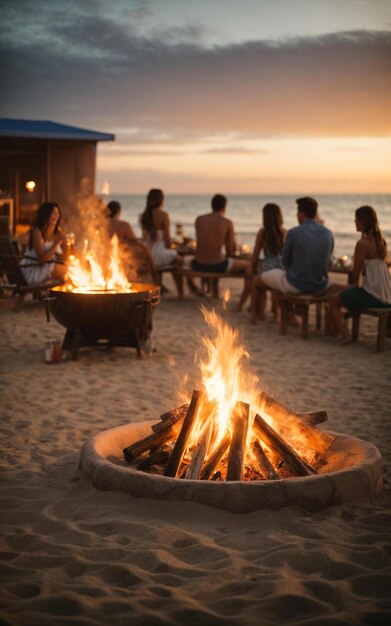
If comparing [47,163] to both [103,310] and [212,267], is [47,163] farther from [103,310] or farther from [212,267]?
[103,310]

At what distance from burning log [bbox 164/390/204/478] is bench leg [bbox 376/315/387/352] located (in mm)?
4385

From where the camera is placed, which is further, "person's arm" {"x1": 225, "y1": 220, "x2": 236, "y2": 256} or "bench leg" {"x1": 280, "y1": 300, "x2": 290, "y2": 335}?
"person's arm" {"x1": 225, "y1": 220, "x2": 236, "y2": 256}

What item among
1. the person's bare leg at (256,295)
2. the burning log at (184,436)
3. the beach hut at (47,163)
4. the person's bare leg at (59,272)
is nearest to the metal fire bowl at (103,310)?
the person's bare leg at (256,295)

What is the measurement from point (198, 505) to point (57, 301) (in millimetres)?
3951

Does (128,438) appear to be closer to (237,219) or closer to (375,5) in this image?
(375,5)

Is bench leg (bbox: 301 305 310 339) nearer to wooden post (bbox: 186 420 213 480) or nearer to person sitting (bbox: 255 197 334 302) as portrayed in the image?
person sitting (bbox: 255 197 334 302)

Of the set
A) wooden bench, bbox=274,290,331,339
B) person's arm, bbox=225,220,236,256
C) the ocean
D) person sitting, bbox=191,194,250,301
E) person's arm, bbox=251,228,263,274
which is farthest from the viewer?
the ocean

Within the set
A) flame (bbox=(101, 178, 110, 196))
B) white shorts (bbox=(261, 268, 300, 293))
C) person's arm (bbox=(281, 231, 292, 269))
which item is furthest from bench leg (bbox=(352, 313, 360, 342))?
flame (bbox=(101, 178, 110, 196))

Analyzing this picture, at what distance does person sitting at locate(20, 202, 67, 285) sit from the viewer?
32.3 feet

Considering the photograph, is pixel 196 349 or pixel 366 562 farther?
pixel 196 349

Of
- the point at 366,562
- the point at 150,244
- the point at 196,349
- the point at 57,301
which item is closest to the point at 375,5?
the point at 150,244

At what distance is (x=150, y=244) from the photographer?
1152 cm

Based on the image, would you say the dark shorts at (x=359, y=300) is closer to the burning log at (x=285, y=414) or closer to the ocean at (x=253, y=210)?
the burning log at (x=285, y=414)

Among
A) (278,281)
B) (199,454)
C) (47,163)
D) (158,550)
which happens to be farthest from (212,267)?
(158,550)
